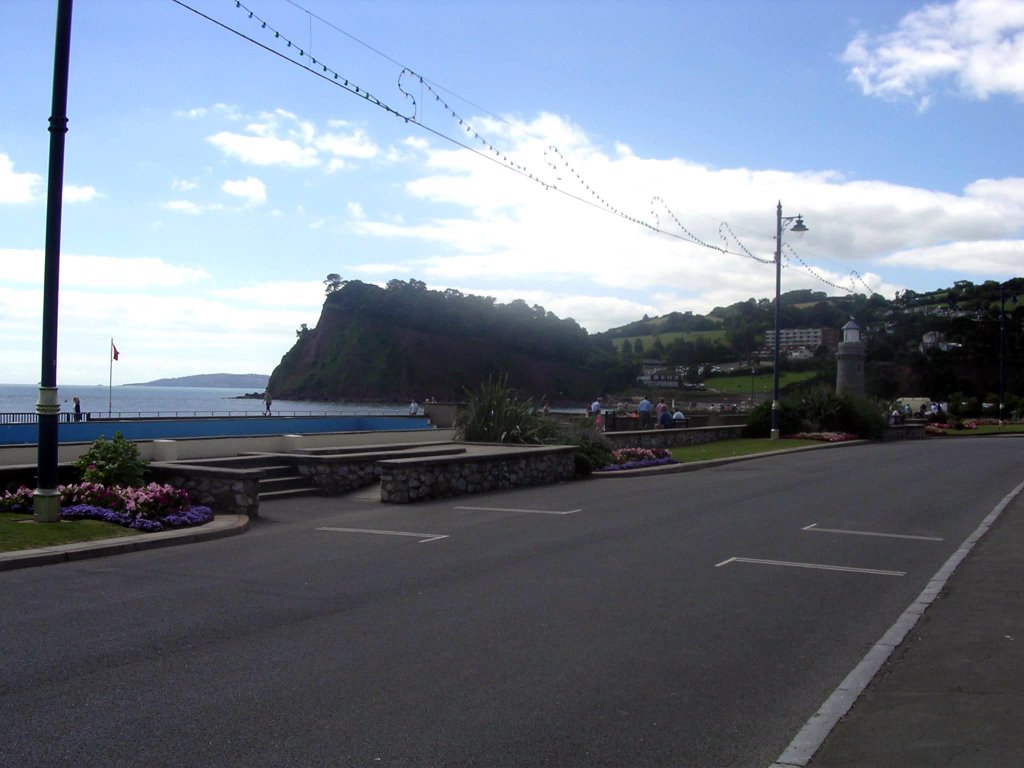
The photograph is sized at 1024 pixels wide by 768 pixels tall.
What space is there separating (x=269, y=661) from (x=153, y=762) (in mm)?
1759

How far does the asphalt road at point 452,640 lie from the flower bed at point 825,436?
78.0 feet

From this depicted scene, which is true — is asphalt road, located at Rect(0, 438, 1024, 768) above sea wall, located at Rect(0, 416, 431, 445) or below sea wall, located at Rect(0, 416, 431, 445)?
below

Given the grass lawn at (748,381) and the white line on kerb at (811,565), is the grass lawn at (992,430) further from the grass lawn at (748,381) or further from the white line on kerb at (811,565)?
the white line on kerb at (811,565)

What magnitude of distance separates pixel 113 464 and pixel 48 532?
9.40ft

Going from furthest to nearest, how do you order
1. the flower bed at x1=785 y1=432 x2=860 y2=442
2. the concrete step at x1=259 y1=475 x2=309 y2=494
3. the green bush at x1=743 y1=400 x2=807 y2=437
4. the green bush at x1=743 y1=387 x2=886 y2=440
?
the green bush at x1=743 y1=387 x2=886 y2=440 < the green bush at x1=743 y1=400 x2=807 y2=437 < the flower bed at x1=785 y1=432 x2=860 y2=442 < the concrete step at x1=259 y1=475 x2=309 y2=494

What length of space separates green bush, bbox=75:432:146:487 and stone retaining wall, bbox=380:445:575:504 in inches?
158

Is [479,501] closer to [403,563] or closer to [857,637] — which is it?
[403,563]

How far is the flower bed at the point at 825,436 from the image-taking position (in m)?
37.0

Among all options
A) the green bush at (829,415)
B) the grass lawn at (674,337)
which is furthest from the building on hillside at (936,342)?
the green bush at (829,415)

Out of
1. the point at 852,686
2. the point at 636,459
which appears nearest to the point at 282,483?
the point at 636,459

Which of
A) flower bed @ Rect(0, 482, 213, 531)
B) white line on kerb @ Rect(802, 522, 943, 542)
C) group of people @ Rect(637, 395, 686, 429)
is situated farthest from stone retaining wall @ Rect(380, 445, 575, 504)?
group of people @ Rect(637, 395, 686, 429)

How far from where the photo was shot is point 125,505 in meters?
12.8

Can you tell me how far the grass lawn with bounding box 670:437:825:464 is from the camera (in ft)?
90.1

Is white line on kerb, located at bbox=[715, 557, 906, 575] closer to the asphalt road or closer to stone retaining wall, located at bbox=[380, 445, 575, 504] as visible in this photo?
the asphalt road
